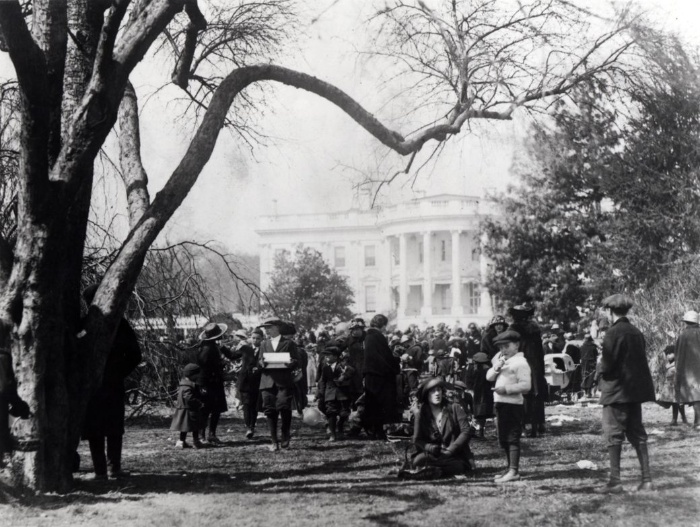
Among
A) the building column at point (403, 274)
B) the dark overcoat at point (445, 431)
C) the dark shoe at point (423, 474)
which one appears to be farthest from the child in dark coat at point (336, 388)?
the building column at point (403, 274)

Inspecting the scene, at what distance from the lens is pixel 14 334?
7.70m

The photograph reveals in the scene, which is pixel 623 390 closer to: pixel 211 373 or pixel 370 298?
pixel 211 373

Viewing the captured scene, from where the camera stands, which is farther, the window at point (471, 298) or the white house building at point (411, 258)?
the window at point (471, 298)

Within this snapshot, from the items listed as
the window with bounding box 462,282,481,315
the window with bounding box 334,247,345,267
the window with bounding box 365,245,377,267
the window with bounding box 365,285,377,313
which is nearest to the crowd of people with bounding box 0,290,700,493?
the window with bounding box 334,247,345,267

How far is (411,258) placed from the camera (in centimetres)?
7156

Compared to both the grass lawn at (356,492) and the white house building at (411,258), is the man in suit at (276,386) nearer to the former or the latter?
the grass lawn at (356,492)

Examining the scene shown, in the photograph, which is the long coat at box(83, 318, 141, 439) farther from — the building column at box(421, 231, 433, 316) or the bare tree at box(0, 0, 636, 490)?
the building column at box(421, 231, 433, 316)

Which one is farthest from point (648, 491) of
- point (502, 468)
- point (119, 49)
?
point (119, 49)

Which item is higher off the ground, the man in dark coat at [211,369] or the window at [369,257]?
the window at [369,257]

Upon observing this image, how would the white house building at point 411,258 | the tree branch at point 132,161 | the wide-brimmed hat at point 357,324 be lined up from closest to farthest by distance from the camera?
the tree branch at point 132,161
the wide-brimmed hat at point 357,324
the white house building at point 411,258

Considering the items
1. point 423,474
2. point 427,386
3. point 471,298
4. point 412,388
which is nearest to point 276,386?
point 427,386

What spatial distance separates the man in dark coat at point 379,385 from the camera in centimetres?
1262

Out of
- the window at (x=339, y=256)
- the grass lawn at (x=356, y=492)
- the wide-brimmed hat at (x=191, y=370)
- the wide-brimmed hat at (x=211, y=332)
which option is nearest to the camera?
the grass lawn at (x=356, y=492)

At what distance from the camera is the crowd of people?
779 cm
